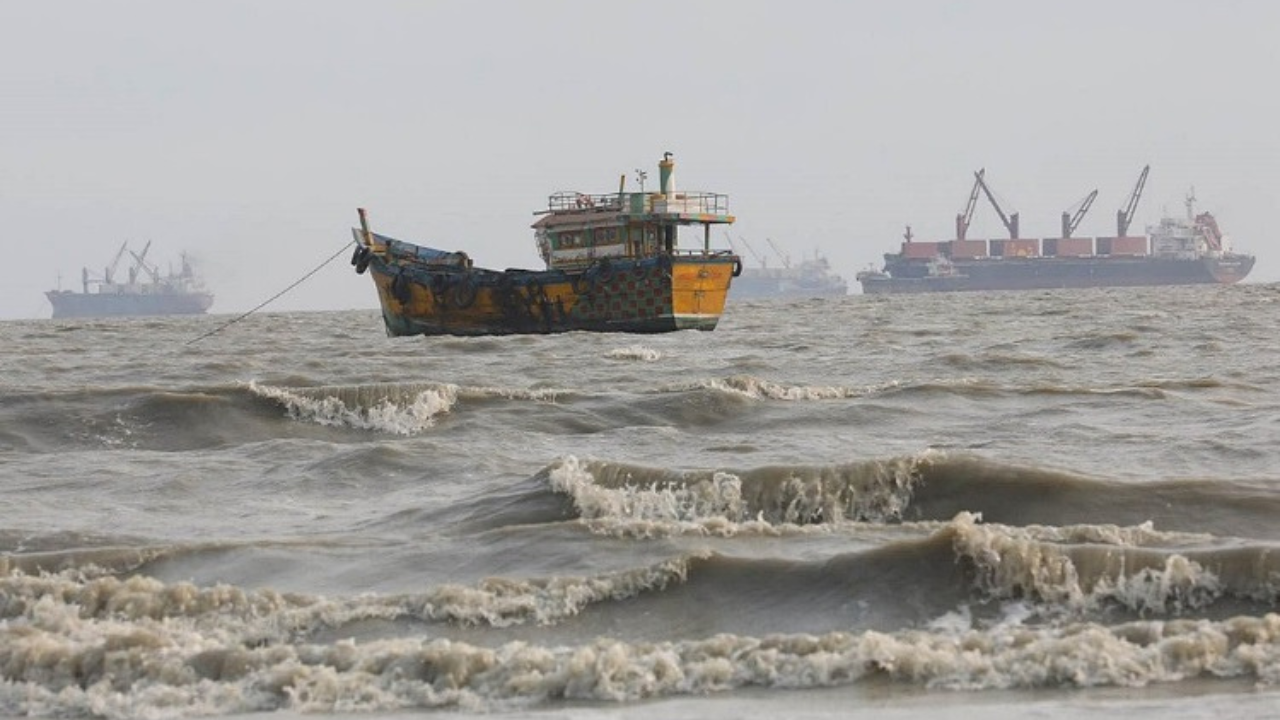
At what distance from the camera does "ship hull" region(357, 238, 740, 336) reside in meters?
38.3

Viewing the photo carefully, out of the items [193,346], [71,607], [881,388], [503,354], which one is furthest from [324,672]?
[193,346]

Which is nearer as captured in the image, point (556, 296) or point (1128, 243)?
point (556, 296)

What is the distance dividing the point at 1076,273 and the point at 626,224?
126m

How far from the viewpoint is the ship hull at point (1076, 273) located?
156m

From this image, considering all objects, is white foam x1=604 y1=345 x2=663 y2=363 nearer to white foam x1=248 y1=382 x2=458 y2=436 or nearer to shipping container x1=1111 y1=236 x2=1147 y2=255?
white foam x1=248 y1=382 x2=458 y2=436

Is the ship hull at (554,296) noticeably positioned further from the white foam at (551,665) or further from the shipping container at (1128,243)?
the shipping container at (1128,243)

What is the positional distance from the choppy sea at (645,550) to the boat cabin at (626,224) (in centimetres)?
1919

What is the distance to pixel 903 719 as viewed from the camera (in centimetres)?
599

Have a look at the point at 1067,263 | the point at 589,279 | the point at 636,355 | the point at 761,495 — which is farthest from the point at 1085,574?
the point at 1067,263

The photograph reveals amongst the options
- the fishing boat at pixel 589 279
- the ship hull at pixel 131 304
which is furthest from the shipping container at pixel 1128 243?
the fishing boat at pixel 589 279

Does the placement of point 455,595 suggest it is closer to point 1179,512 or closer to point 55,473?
point 1179,512

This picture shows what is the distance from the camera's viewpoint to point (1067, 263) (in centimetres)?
15762

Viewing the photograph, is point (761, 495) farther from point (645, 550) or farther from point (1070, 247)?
point (1070, 247)

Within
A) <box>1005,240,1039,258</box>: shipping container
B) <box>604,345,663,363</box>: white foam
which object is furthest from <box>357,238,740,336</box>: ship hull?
<box>1005,240,1039,258</box>: shipping container
